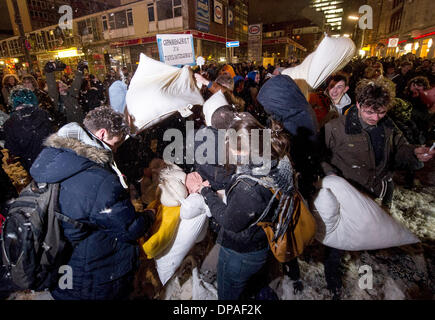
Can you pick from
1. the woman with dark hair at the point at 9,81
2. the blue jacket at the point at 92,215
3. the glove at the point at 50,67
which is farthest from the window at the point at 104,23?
the blue jacket at the point at 92,215

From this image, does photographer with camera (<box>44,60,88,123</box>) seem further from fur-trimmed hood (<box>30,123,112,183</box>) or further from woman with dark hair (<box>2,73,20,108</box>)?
fur-trimmed hood (<box>30,123,112,183</box>)

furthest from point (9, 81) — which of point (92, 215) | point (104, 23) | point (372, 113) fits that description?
point (104, 23)

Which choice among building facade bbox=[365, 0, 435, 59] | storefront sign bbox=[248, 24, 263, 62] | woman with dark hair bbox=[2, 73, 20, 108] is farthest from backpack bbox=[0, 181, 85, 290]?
storefront sign bbox=[248, 24, 263, 62]

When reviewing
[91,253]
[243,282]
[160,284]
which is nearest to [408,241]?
[243,282]

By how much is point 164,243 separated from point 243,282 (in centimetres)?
79

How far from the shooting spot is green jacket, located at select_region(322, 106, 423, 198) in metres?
2.01

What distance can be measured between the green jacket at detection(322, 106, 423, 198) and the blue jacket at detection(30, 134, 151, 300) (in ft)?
6.17

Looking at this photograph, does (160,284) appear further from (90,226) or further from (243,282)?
(90,226)

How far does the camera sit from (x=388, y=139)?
2.01 meters

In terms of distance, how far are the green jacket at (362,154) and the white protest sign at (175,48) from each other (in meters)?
2.95

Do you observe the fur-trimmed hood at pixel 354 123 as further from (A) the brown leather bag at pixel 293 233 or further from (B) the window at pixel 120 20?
(B) the window at pixel 120 20

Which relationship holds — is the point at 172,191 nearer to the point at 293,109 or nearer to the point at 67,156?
the point at 67,156

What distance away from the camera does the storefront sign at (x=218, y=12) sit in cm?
2594
